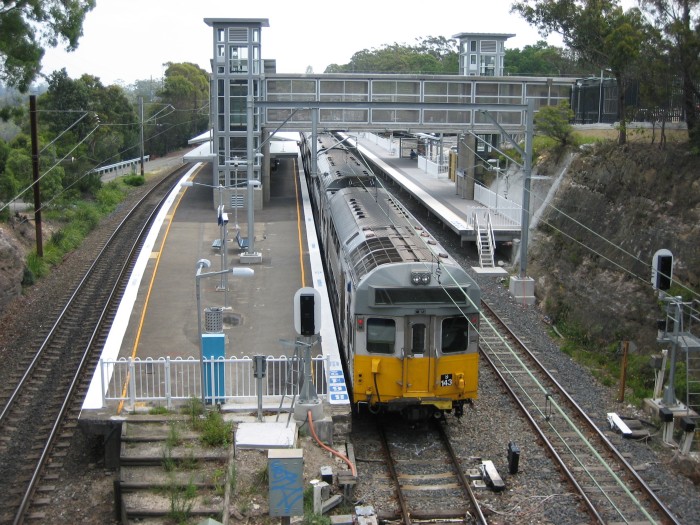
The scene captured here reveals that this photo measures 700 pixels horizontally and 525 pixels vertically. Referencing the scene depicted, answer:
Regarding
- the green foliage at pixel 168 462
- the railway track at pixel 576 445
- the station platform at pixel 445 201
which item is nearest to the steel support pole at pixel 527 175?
the station platform at pixel 445 201

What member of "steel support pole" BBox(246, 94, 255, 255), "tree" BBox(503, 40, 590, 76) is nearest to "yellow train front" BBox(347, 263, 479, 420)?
"steel support pole" BBox(246, 94, 255, 255)

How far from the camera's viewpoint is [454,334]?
13102mm

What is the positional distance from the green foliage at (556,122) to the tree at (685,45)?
6.06 metres

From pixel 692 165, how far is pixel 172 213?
19111mm

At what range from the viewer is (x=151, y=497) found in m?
11.0

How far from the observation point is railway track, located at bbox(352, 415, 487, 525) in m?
11.2

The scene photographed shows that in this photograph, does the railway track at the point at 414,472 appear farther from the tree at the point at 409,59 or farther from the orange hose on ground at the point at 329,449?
the tree at the point at 409,59

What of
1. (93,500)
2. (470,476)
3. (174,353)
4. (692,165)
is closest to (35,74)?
(174,353)

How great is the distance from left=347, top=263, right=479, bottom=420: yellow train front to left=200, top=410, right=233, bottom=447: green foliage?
7.05ft

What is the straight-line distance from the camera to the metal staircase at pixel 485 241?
85.2ft

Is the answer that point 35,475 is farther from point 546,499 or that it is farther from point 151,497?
point 546,499

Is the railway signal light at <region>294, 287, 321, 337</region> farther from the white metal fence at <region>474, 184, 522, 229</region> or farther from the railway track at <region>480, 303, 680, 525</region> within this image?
the white metal fence at <region>474, 184, 522, 229</region>

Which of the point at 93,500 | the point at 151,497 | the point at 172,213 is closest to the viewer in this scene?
the point at 151,497

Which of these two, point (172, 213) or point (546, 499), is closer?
point (546, 499)
